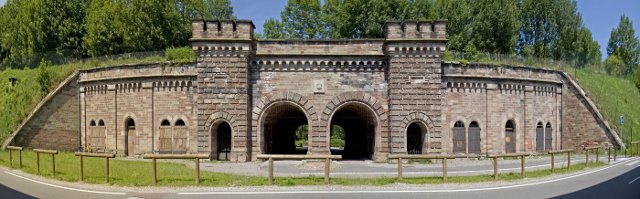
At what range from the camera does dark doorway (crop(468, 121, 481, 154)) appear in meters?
19.7

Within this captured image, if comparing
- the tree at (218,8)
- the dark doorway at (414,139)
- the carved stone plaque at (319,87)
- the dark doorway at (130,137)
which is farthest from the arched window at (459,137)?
the tree at (218,8)

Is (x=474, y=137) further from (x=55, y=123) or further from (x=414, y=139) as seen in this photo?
(x=55, y=123)

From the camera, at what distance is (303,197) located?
907 cm

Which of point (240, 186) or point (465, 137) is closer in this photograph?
point (240, 186)

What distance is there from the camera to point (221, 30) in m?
17.5

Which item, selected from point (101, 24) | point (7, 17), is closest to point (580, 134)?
point (101, 24)

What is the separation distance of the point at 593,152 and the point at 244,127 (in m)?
20.4

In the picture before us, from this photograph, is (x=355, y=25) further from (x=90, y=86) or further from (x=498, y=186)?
(x=498, y=186)

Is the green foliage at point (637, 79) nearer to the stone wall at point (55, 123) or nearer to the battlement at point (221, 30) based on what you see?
the battlement at point (221, 30)

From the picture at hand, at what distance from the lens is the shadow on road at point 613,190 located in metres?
9.32

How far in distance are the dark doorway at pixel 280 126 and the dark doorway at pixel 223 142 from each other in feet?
5.89

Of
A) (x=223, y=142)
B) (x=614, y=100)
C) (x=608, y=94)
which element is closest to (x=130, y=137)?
(x=223, y=142)

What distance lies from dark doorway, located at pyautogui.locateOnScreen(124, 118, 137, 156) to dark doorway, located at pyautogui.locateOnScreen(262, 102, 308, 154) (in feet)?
24.7

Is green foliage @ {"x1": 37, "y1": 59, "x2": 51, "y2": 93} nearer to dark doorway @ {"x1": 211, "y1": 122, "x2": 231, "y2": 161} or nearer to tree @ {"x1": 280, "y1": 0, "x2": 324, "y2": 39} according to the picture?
dark doorway @ {"x1": 211, "y1": 122, "x2": 231, "y2": 161}
